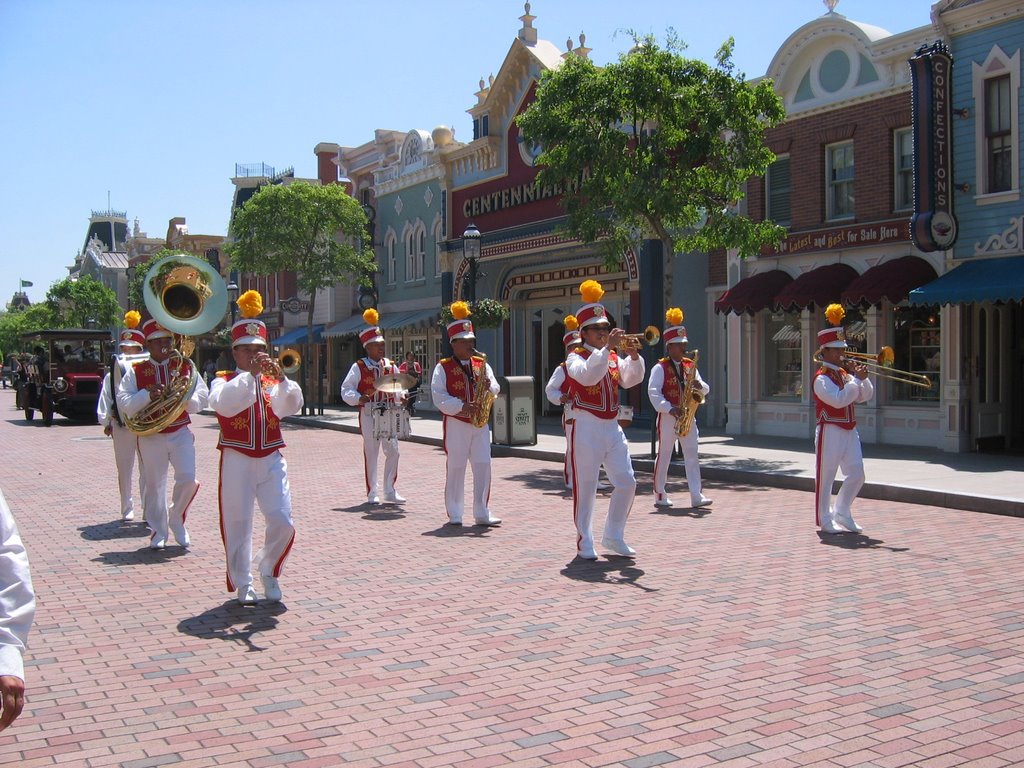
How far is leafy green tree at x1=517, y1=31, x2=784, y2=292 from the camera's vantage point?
52.6 feet

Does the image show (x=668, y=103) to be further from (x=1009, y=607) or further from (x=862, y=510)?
(x=1009, y=607)

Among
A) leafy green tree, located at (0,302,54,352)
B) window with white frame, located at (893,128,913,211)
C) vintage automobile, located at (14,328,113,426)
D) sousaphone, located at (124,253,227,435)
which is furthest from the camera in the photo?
leafy green tree, located at (0,302,54,352)

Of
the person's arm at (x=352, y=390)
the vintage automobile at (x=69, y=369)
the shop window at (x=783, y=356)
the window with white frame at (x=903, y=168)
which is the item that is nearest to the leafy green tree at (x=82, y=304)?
the vintage automobile at (x=69, y=369)

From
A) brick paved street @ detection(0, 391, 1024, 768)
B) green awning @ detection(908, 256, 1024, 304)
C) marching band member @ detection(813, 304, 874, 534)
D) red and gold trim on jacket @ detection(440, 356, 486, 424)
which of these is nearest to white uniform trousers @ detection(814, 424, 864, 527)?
→ marching band member @ detection(813, 304, 874, 534)

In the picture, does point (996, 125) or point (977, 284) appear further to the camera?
point (996, 125)

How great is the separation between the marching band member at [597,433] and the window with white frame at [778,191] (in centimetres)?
1253

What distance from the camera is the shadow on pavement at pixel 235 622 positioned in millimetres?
6336

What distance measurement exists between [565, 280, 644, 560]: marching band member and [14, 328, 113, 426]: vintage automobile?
74.2ft

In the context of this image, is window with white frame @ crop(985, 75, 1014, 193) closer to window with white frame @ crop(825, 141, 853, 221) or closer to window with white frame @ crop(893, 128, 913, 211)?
window with white frame @ crop(893, 128, 913, 211)

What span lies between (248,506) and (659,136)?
1119cm

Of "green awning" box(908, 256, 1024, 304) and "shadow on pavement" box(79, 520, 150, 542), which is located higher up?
"green awning" box(908, 256, 1024, 304)

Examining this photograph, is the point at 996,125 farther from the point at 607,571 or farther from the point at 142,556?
the point at 142,556

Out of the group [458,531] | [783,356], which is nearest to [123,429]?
[458,531]

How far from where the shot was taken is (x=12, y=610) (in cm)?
281
